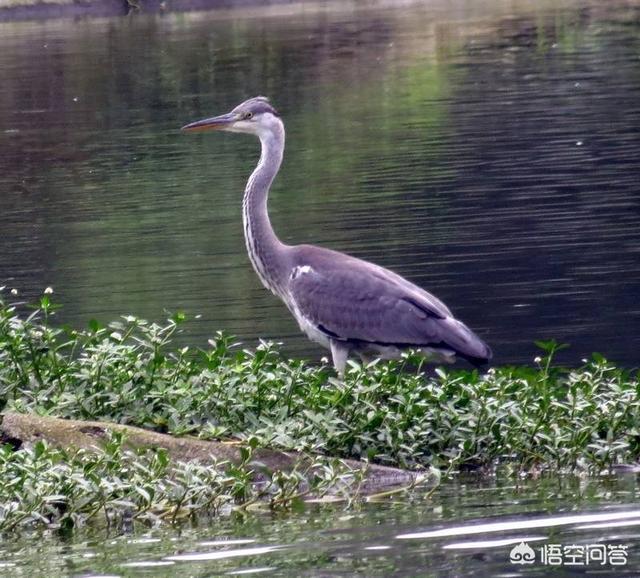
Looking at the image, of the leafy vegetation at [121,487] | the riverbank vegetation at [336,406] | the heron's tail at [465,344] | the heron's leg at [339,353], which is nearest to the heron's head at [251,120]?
the heron's leg at [339,353]

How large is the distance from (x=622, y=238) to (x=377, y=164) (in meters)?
7.33

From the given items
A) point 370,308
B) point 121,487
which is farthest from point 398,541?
point 370,308

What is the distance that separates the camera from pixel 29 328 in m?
9.08

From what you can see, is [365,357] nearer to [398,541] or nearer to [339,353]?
[339,353]

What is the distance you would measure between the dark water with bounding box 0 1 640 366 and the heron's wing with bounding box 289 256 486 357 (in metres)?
2.05

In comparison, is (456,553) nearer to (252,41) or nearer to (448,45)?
(448,45)

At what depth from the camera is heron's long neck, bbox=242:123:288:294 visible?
10945 mm

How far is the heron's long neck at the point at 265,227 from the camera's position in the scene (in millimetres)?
10945

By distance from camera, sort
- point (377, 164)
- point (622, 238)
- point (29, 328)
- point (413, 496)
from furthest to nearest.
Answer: point (377, 164) < point (622, 238) < point (29, 328) < point (413, 496)

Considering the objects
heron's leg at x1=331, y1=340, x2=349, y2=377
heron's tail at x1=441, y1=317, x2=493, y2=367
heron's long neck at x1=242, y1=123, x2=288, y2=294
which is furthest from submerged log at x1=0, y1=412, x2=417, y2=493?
heron's long neck at x1=242, y1=123, x2=288, y2=294

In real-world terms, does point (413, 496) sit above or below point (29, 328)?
below

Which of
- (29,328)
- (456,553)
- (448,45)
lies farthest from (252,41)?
(456,553)

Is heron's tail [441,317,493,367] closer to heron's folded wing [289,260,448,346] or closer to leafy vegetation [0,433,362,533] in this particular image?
heron's folded wing [289,260,448,346]

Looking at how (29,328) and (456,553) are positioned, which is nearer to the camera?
(456,553)
